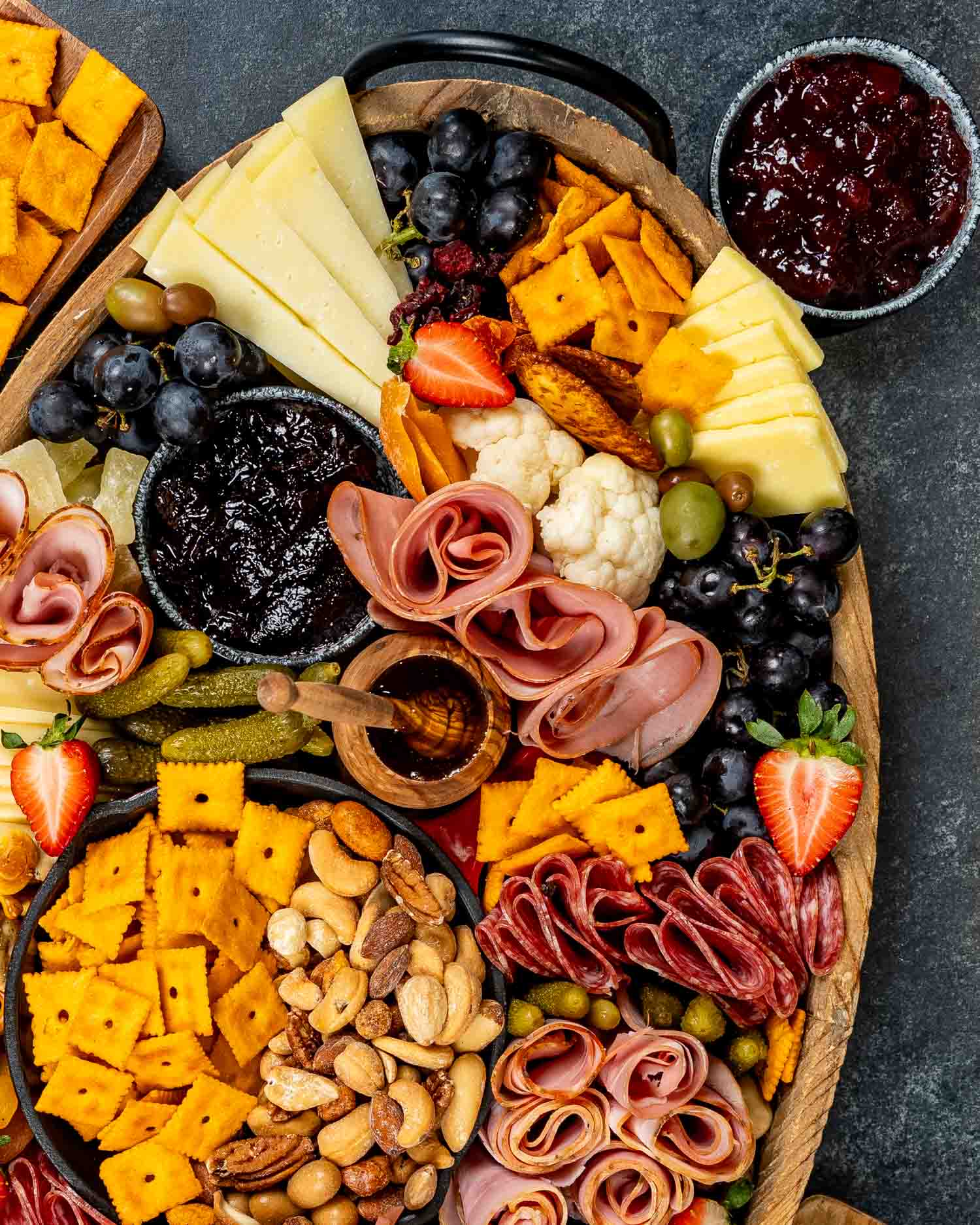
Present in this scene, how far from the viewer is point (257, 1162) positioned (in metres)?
1.35

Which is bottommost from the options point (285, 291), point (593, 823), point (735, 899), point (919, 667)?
point (919, 667)

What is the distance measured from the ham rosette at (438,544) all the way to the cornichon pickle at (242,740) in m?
0.23

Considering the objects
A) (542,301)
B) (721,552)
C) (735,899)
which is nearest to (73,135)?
(542,301)

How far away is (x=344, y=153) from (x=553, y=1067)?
4.52ft

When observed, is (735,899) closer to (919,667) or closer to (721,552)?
(721,552)

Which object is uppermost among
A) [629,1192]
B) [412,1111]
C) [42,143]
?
[42,143]

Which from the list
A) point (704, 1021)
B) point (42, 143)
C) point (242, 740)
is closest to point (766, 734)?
point (704, 1021)

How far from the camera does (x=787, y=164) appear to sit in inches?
64.4

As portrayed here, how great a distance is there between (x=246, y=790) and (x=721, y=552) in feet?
2.56

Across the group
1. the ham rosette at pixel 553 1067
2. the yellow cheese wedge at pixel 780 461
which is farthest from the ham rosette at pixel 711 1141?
the yellow cheese wedge at pixel 780 461

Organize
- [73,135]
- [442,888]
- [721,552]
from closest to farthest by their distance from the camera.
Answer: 1. [442,888]
2. [721,552]
3. [73,135]

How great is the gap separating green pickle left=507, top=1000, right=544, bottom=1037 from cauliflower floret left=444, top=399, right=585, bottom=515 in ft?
2.34

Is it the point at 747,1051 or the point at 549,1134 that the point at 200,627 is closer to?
the point at 549,1134

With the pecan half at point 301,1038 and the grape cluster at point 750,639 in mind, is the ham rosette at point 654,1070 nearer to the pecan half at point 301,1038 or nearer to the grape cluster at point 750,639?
A: the grape cluster at point 750,639
